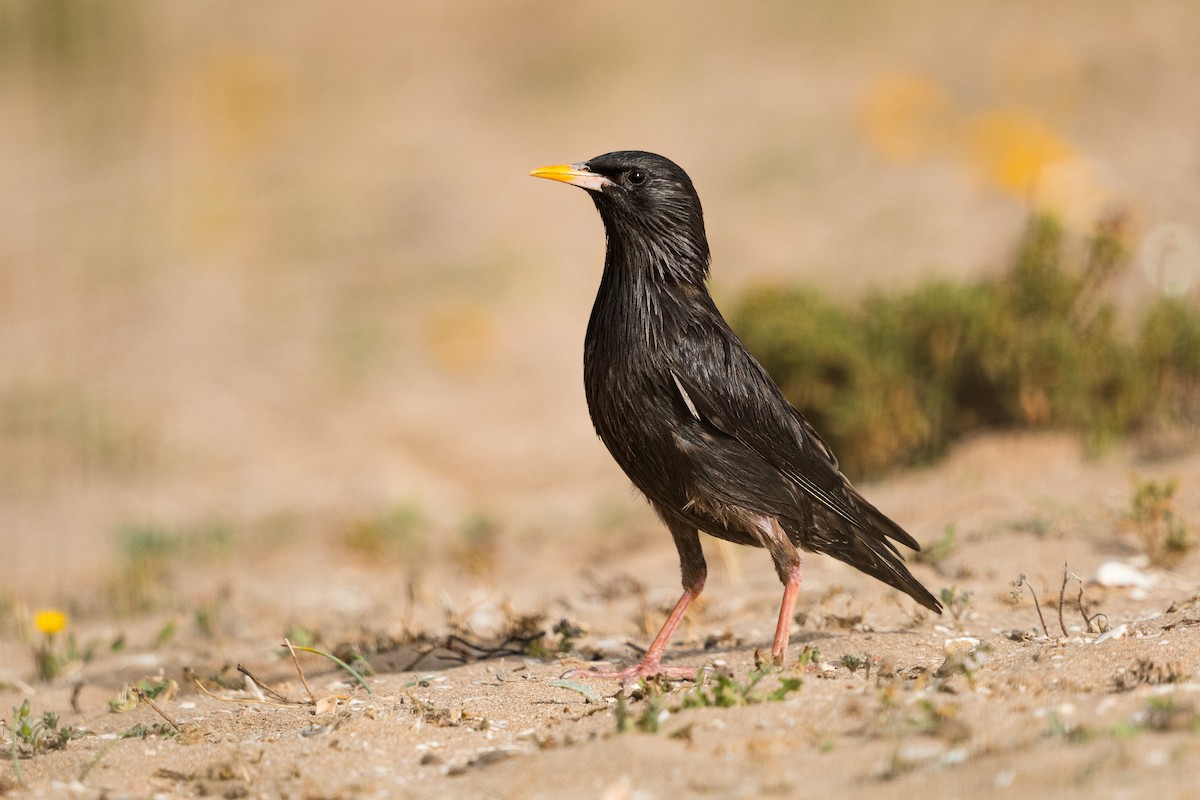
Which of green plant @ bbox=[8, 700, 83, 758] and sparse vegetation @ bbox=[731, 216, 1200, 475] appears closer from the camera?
green plant @ bbox=[8, 700, 83, 758]

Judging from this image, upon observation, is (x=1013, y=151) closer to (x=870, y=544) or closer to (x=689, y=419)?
(x=870, y=544)

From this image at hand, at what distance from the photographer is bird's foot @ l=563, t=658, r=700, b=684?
4.74 metres

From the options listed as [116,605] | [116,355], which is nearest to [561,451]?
[116,605]

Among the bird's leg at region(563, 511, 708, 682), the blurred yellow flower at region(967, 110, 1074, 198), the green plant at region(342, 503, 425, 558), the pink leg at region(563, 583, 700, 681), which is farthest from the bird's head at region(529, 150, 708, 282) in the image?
the blurred yellow flower at region(967, 110, 1074, 198)

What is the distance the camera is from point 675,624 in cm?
496

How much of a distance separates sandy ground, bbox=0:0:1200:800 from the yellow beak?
1769 mm

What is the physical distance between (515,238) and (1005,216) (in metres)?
5.05

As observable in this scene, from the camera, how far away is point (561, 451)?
10.5 meters

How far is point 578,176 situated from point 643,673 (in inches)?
75.4

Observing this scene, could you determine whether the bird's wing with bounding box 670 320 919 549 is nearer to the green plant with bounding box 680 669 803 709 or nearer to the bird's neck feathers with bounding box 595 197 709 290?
the bird's neck feathers with bounding box 595 197 709 290

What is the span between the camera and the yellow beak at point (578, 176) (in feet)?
16.5

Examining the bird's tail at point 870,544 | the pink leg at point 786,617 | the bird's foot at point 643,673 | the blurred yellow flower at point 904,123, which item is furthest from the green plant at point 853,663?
the blurred yellow flower at point 904,123

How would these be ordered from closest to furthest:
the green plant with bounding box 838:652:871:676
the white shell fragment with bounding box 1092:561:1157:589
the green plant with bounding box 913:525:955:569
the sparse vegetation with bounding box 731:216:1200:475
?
1. the green plant with bounding box 838:652:871:676
2. the white shell fragment with bounding box 1092:561:1157:589
3. the green plant with bounding box 913:525:955:569
4. the sparse vegetation with bounding box 731:216:1200:475

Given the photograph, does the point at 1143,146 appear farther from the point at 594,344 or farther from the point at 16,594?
the point at 16,594
